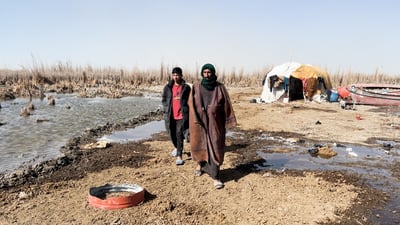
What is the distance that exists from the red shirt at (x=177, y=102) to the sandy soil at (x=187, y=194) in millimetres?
869

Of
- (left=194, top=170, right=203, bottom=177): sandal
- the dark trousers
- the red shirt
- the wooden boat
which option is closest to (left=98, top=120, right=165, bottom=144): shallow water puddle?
the dark trousers

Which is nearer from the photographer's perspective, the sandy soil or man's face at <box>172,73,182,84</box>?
the sandy soil

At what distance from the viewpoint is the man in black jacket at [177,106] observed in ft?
20.1

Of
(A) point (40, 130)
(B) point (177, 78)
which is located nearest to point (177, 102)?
(B) point (177, 78)

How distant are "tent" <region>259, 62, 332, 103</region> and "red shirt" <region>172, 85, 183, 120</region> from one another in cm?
1400

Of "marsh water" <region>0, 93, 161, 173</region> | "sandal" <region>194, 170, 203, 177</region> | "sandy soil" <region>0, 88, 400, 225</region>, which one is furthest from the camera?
"marsh water" <region>0, 93, 161, 173</region>

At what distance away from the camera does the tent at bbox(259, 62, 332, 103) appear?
19.7 m

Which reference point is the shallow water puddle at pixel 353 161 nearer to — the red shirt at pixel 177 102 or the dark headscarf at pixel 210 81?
the red shirt at pixel 177 102

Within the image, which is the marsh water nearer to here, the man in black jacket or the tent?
the man in black jacket

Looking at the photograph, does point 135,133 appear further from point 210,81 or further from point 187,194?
point 187,194

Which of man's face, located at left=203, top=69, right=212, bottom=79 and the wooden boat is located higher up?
man's face, located at left=203, top=69, right=212, bottom=79

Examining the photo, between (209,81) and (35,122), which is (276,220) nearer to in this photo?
(209,81)

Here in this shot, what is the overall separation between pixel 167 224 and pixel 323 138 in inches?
258

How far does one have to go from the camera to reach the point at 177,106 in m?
6.20
